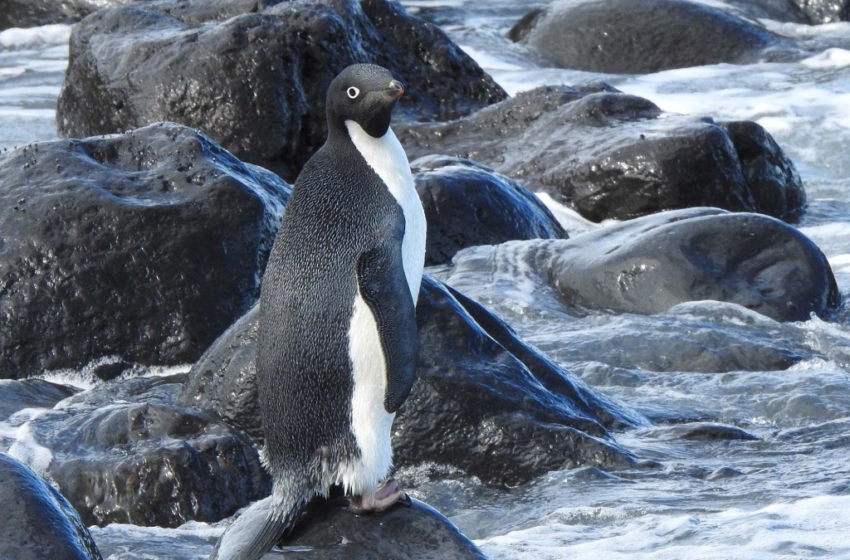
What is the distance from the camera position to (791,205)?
11.5 meters

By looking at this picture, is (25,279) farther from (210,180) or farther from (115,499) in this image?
(115,499)

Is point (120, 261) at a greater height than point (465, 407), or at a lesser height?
greater

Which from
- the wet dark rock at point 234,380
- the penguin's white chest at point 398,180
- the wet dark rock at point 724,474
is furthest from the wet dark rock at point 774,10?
the penguin's white chest at point 398,180

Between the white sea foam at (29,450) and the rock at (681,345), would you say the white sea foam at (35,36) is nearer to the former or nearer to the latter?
the rock at (681,345)

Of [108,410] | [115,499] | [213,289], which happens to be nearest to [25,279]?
[213,289]

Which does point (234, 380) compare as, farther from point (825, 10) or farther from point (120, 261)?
point (825, 10)

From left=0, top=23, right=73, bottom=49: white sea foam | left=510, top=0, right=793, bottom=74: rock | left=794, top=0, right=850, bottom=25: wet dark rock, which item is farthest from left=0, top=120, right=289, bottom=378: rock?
left=794, top=0, right=850, bottom=25: wet dark rock

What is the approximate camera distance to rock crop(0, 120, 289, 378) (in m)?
7.30

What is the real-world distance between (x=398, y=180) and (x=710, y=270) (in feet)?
14.0

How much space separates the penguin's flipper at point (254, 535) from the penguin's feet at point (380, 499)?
232 millimetres

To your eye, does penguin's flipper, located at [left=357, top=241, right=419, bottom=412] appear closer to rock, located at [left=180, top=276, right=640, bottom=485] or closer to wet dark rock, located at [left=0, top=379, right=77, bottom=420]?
rock, located at [left=180, top=276, right=640, bottom=485]

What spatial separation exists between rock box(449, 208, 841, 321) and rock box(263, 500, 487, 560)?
170 inches

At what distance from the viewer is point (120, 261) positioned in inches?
288

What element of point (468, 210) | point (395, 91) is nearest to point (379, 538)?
point (395, 91)
